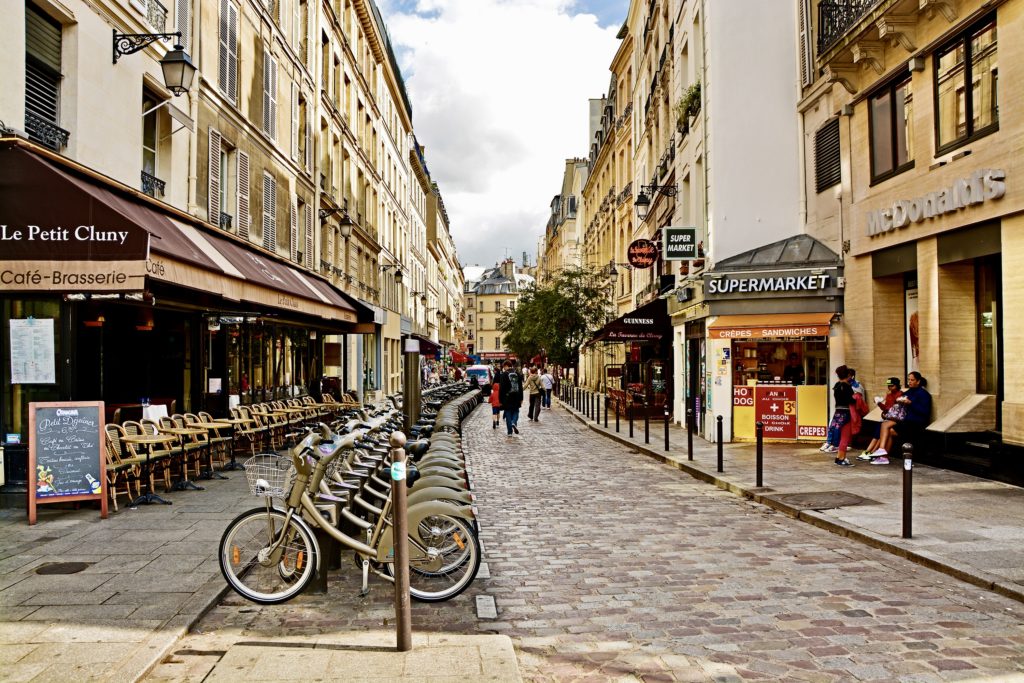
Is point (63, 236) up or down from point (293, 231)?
down

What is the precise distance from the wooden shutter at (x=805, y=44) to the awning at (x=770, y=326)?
5.19 m

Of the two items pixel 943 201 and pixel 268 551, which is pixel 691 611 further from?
pixel 943 201

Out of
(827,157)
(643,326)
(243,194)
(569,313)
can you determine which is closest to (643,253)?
(643,326)

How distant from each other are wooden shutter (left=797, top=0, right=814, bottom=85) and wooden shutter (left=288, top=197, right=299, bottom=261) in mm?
13415

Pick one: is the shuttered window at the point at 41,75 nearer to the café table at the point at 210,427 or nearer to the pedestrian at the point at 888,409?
the café table at the point at 210,427

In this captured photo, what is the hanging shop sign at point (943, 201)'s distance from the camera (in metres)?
11.3

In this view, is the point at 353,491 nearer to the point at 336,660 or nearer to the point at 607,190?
the point at 336,660

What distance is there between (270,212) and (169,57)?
8.93 metres

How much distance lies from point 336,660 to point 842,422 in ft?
39.6

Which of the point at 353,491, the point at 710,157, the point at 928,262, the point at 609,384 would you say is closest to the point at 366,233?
the point at 609,384

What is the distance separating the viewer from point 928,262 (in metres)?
13.4

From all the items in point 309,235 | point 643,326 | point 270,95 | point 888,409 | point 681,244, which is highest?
point 270,95

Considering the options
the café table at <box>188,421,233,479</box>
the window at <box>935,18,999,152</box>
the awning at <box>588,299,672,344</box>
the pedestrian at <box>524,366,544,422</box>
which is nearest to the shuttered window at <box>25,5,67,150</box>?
the café table at <box>188,421,233,479</box>

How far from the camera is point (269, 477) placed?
5.86 meters
